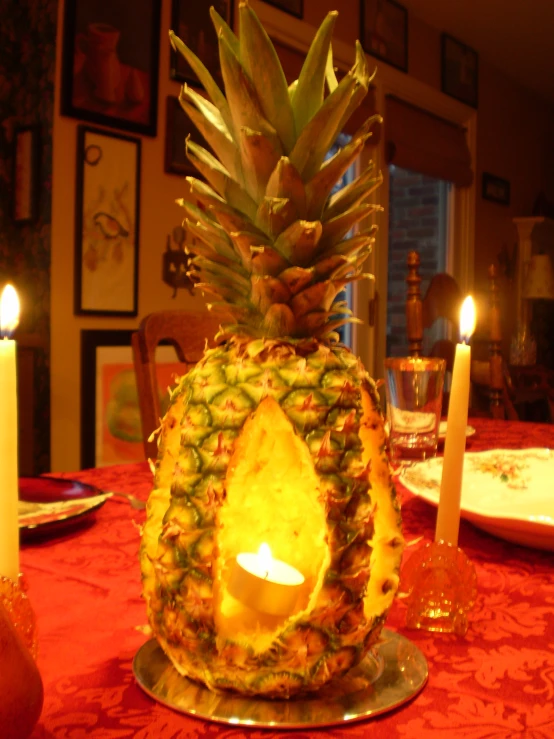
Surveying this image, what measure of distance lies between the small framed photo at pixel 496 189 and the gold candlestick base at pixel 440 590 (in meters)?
4.95

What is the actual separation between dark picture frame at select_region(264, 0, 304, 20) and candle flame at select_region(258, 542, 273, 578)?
3.39 m

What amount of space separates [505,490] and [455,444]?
42 centimetres

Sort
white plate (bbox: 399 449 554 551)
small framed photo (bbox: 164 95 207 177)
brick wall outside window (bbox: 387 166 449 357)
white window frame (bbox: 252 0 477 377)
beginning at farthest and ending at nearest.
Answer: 1. brick wall outside window (bbox: 387 166 449 357)
2. white window frame (bbox: 252 0 477 377)
3. small framed photo (bbox: 164 95 207 177)
4. white plate (bbox: 399 449 554 551)

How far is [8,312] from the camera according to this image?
0.47m

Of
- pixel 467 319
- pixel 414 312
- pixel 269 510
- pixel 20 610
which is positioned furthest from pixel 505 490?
pixel 414 312

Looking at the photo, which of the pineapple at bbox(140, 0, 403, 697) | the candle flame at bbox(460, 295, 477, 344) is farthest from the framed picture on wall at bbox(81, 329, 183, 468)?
the pineapple at bbox(140, 0, 403, 697)

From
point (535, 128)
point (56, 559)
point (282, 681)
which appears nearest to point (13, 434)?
point (282, 681)

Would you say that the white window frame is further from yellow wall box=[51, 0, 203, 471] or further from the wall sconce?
yellow wall box=[51, 0, 203, 471]

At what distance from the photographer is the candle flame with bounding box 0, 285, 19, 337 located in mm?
469

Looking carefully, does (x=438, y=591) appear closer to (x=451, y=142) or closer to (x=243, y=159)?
Result: (x=243, y=159)

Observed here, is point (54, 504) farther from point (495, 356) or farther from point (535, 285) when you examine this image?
point (535, 285)

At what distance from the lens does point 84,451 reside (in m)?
2.64

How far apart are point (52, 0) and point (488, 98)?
11.7ft

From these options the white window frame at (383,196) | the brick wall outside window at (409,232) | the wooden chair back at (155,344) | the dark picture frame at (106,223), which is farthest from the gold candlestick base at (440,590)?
the brick wall outside window at (409,232)
